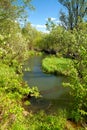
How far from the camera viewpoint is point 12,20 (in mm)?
25531

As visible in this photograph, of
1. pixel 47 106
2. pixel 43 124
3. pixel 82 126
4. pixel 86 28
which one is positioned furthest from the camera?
pixel 86 28

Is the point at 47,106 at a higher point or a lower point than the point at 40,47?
higher

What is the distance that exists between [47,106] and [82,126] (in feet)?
16.8

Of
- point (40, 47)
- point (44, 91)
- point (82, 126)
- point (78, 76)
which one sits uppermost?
point (78, 76)

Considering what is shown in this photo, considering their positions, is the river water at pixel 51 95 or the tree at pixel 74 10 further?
the tree at pixel 74 10

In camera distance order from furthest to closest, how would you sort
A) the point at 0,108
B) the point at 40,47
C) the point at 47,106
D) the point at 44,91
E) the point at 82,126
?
the point at 40,47 < the point at 44,91 < the point at 47,106 < the point at 82,126 < the point at 0,108

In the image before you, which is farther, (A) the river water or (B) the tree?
(B) the tree

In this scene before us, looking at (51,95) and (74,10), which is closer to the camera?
(51,95)

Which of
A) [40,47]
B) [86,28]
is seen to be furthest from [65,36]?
[40,47]

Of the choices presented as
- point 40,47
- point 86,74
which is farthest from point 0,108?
point 40,47

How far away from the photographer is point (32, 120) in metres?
14.9

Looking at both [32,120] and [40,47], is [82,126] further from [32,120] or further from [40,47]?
[40,47]

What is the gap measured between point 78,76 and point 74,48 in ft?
11.9

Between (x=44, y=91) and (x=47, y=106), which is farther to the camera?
(x=44, y=91)
